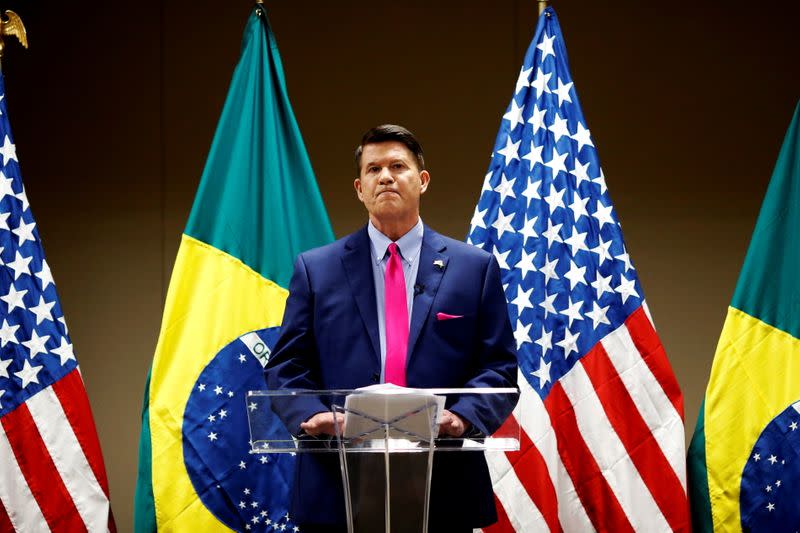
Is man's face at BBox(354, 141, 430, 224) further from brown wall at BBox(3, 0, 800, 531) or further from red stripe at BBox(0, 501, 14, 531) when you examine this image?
brown wall at BBox(3, 0, 800, 531)

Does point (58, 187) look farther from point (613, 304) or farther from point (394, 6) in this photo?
point (613, 304)

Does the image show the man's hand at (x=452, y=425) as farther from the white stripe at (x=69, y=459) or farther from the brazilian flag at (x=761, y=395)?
the white stripe at (x=69, y=459)

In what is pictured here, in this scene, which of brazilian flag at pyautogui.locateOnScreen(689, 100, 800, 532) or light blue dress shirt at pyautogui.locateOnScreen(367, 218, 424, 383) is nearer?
light blue dress shirt at pyautogui.locateOnScreen(367, 218, 424, 383)

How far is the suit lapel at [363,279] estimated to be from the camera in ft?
8.80

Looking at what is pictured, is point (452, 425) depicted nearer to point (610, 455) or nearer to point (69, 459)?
point (610, 455)

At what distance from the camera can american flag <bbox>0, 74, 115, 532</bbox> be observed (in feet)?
11.8

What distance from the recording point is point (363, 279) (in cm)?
277

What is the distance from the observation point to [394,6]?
482 centimetres

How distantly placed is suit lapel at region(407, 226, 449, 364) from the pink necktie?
3 centimetres

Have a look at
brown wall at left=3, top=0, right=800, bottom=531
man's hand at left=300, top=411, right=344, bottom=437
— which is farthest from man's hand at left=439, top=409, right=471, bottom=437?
brown wall at left=3, top=0, right=800, bottom=531

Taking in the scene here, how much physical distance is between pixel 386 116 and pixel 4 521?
2375mm

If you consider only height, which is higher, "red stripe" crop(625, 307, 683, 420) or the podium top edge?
the podium top edge

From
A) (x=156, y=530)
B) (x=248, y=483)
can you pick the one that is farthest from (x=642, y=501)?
(x=156, y=530)


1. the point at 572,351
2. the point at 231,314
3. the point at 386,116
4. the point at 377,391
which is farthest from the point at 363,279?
the point at 386,116
